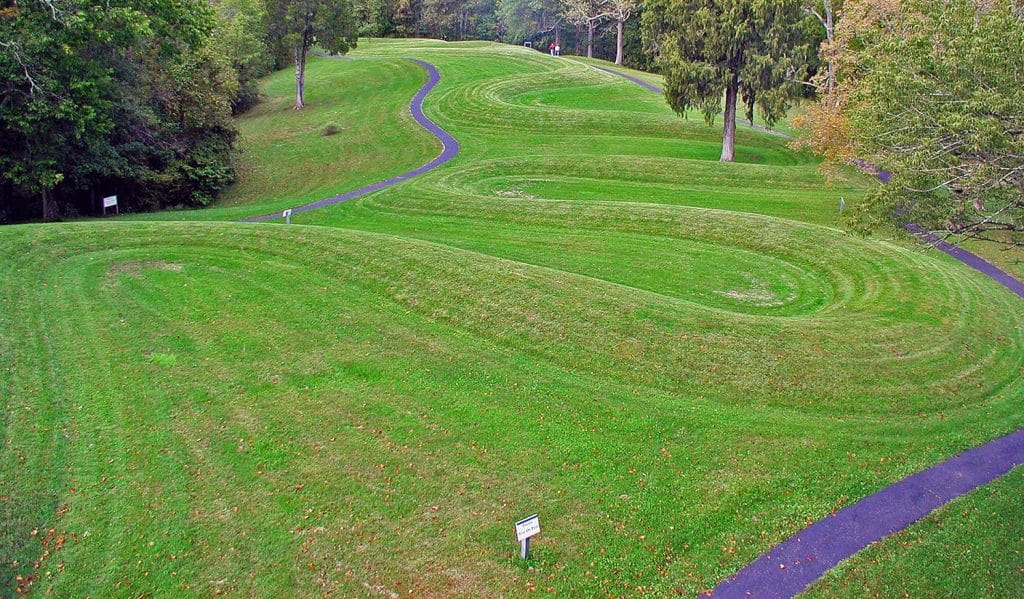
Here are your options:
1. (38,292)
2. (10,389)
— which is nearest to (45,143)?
(38,292)

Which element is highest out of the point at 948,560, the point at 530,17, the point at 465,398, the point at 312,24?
the point at 530,17

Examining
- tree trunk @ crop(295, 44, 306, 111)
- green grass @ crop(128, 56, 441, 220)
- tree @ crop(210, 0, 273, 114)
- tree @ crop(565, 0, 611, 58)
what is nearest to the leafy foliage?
green grass @ crop(128, 56, 441, 220)

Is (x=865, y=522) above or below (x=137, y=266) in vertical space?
below

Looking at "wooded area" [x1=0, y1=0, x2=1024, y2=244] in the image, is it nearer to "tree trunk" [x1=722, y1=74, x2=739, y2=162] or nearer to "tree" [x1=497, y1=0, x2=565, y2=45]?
"tree trunk" [x1=722, y1=74, x2=739, y2=162]

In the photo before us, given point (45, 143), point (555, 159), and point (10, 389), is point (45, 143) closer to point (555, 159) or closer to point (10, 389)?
point (10, 389)

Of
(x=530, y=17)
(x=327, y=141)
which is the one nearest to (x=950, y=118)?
(x=327, y=141)

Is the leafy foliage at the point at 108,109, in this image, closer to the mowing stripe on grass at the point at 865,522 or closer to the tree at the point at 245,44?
the tree at the point at 245,44

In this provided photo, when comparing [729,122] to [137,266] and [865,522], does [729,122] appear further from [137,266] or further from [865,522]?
[137,266]

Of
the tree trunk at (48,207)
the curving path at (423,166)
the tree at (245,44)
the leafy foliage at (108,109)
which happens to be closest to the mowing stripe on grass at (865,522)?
the curving path at (423,166)
